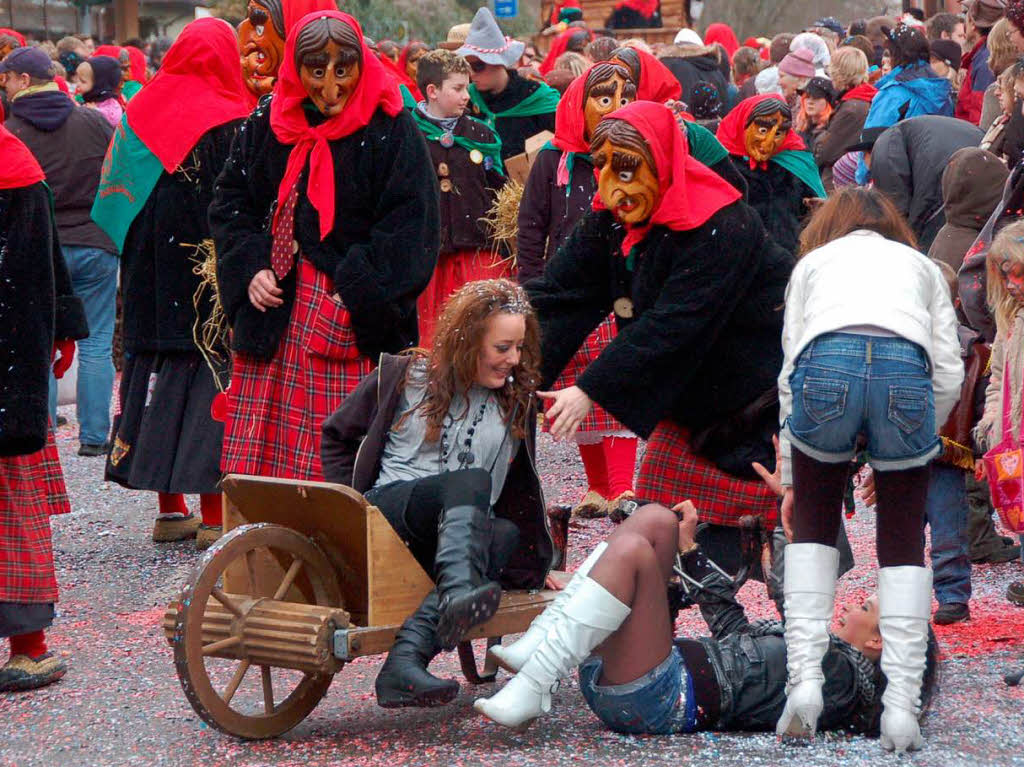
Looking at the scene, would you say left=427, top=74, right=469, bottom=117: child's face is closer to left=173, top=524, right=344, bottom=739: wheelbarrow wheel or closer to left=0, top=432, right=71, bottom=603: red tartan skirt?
left=0, top=432, right=71, bottom=603: red tartan skirt

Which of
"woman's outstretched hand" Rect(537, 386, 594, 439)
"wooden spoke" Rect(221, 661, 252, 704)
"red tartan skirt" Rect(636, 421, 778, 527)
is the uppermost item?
"woman's outstretched hand" Rect(537, 386, 594, 439)

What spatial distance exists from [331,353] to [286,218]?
1.59 feet

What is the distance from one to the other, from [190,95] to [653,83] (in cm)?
201

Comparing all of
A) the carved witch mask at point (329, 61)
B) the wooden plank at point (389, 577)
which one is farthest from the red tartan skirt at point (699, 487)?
the carved witch mask at point (329, 61)

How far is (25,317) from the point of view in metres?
4.80

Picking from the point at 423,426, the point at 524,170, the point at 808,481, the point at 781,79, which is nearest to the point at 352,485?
the point at 423,426

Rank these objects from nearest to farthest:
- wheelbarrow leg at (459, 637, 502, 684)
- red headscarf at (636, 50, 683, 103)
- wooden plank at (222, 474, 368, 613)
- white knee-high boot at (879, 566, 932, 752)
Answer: white knee-high boot at (879, 566, 932, 752) < wooden plank at (222, 474, 368, 613) < wheelbarrow leg at (459, 637, 502, 684) < red headscarf at (636, 50, 683, 103)

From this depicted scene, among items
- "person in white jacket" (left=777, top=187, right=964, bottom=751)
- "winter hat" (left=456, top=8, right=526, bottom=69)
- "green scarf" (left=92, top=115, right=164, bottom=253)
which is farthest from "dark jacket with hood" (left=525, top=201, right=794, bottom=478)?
"winter hat" (left=456, top=8, right=526, bottom=69)

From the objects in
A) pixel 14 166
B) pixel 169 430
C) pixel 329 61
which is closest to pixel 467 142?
pixel 169 430

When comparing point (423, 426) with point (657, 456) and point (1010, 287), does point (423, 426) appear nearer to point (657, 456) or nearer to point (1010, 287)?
point (657, 456)

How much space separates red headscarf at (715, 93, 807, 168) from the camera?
7465 millimetres

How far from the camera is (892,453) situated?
383 centimetres

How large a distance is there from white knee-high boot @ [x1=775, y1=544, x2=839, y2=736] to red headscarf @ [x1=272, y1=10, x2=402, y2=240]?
7.10ft

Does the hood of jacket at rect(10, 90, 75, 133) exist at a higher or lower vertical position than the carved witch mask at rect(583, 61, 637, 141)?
lower
